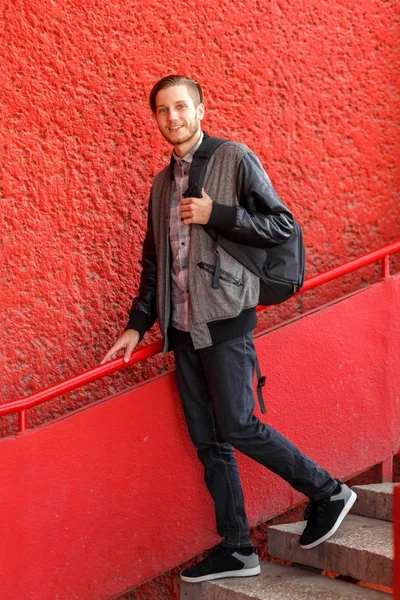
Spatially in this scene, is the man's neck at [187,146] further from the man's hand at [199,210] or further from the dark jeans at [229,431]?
the dark jeans at [229,431]

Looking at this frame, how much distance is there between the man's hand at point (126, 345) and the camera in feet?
10.3

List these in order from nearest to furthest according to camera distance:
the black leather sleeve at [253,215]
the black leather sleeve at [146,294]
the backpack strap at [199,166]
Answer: the black leather sleeve at [253,215]
the backpack strap at [199,166]
the black leather sleeve at [146,294]

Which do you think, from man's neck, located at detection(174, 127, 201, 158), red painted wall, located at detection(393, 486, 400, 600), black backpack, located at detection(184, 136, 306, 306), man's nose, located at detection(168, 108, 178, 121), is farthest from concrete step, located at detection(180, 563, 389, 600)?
man's nose, located at detection(168, 108, 178, 121)

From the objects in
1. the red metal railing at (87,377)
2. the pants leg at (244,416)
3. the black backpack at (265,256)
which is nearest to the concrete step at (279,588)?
the pants leg at (244,416)

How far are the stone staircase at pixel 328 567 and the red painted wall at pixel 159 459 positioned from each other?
171 millimetres

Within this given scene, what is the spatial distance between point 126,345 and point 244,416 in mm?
497

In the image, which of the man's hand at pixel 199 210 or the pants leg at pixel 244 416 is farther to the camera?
the pants leg at pixel 244 416

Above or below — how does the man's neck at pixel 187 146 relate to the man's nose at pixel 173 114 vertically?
below

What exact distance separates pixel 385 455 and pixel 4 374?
63.2 inches

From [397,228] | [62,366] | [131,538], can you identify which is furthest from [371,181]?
[131,538]

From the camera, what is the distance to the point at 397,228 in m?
4.26

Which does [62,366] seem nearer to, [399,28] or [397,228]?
[397,228]

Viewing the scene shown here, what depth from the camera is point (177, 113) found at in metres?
3.00

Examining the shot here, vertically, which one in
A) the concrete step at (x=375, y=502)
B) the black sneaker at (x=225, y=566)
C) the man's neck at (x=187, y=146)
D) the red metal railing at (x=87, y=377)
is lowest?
the black sneaker at (x=225, y=566)
